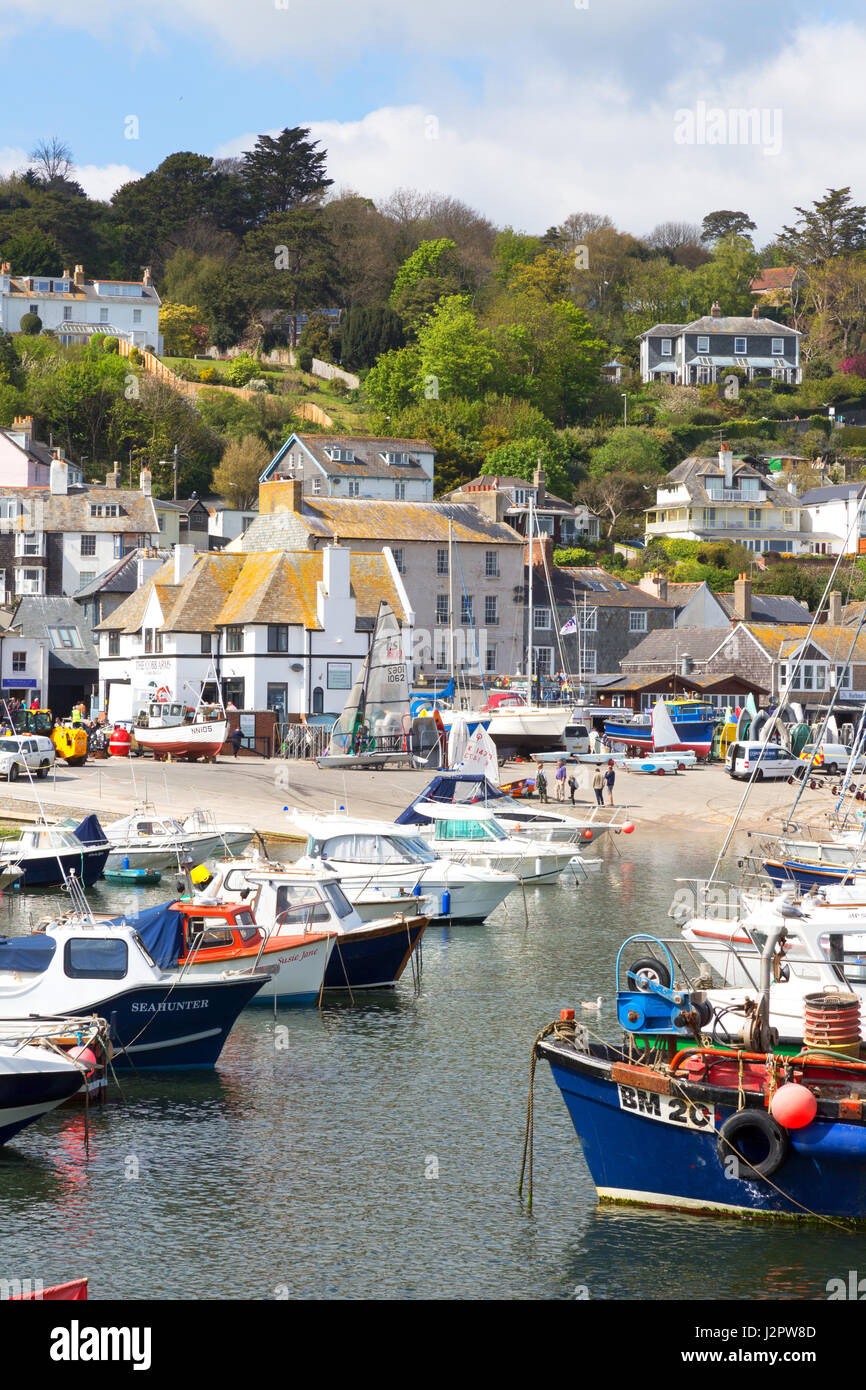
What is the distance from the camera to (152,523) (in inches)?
3804

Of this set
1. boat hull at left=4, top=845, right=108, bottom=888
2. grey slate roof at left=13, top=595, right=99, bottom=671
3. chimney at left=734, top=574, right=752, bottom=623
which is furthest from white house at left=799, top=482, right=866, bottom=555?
boat hull at left=4, top=845, right=108, bottom=888

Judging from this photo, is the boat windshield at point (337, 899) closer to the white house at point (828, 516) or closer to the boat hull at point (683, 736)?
the boat hull at point (683, 736)

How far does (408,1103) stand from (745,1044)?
670 centimetres

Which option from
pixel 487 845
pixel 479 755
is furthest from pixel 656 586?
pixel 487 845

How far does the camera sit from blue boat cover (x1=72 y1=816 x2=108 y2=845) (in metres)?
44.8

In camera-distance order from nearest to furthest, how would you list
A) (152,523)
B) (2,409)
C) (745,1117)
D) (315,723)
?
(745,1117), (315,723), (152,523), (2,409)

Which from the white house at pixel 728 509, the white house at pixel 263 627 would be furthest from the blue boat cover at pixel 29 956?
the white house at pixel 728 509

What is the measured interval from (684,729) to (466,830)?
1482 inches

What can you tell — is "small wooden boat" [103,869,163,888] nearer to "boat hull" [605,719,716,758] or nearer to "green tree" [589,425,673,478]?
"boat hull" [605,719,716,758]

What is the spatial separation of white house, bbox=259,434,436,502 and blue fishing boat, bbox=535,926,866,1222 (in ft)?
267

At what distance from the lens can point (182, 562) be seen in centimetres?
Result: 7994
